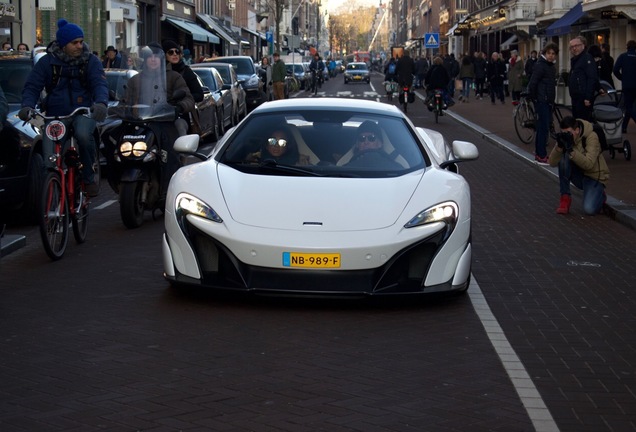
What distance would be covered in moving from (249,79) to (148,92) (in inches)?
949

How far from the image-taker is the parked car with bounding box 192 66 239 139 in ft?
80.8

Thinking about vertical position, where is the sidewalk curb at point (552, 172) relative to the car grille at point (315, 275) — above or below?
below

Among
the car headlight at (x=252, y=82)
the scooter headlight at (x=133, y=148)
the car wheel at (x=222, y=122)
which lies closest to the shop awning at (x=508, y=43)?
the car headlight at (x=252, y=82)

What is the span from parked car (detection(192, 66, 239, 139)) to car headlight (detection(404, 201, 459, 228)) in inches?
657

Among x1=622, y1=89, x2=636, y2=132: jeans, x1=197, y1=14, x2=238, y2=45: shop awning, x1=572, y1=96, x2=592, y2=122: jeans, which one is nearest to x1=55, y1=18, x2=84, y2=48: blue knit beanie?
x1=572, y1=96, x2=592, y2=122: jeans

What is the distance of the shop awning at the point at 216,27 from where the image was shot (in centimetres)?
7094

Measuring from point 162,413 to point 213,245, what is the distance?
7.98ft

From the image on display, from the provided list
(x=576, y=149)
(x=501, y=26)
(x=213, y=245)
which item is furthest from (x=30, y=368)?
(x=501, y=26)

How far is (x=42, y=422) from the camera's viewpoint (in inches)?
204

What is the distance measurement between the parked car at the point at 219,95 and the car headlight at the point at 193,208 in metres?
16.4

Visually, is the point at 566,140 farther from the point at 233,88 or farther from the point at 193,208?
the point at 233,88

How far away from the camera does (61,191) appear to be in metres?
9.89

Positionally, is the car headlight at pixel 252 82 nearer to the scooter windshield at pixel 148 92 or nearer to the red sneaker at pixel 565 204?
the red sneaker at pixel 565 204

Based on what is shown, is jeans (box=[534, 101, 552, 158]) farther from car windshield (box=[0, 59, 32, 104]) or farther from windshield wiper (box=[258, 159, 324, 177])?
windshield wiper (box=[258, 159, 324, 177])
